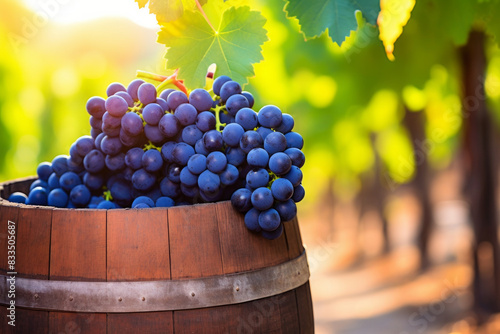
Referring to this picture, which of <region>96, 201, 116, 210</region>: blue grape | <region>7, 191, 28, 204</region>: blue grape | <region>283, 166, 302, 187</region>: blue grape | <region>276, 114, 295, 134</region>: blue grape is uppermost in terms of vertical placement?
<region>276, 114, 295, 134</region>: blue grape

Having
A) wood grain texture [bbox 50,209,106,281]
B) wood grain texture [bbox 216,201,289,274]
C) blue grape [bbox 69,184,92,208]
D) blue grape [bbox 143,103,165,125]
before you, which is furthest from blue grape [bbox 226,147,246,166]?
blue grape [bbox 69,184,92,208]

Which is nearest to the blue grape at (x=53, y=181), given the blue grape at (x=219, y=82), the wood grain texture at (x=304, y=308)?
the blue grape at (x=219, y=82)

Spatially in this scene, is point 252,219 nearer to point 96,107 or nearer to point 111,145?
point 111,145

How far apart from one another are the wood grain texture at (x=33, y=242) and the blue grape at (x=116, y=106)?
28 centimetres

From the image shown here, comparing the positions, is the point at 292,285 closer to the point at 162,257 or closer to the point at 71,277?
the point at 162,257

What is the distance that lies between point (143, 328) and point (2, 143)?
6.73 m

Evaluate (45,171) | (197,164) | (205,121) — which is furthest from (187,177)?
(45,171)

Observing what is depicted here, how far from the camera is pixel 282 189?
113 centimetres

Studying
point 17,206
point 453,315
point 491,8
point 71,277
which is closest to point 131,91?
point 17,206

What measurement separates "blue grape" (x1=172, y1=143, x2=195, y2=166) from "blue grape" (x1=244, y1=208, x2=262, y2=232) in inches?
8.0

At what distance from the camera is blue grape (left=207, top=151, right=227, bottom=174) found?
118cm

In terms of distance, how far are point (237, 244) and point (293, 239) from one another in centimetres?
21

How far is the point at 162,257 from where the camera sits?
1.13 meters

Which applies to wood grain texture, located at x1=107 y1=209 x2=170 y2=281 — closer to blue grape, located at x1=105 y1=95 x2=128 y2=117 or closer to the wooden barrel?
the wooden barrel
